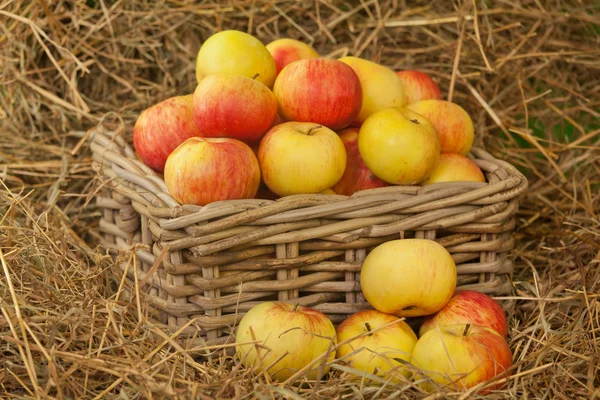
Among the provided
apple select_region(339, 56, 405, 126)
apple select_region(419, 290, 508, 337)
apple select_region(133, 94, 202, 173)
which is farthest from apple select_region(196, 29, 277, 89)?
apple select_region(419, 290, 508, 337)

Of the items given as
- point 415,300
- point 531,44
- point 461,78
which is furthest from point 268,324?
point 531,44

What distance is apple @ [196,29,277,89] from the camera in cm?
178

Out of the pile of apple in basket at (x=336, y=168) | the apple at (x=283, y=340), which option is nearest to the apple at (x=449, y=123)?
the pile of apple in basket at (x=336, y=168)

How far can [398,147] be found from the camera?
1.60m

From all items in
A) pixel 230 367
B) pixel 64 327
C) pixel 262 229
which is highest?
pixel 262 229

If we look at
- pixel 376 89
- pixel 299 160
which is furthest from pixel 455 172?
pixel 299 160

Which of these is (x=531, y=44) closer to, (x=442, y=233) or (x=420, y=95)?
(x=420, y=95)

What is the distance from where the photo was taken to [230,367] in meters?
1.51

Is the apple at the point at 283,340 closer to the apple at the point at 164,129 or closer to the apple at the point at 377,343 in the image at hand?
the apple at the point at 377,343

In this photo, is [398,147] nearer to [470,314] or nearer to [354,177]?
[354,177]

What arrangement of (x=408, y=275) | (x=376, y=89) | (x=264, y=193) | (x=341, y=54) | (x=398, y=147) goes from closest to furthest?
1. (x=408, y=275)
2. (x=398, y=147)
3. (x=264, y=193)
4. (x=376, y=89)
5. (x=341, y=54)

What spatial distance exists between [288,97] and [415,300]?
563 mm

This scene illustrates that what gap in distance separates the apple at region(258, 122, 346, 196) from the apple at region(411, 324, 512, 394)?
408 millimetres

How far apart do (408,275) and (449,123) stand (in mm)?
508
